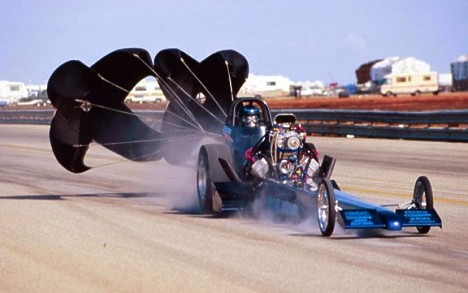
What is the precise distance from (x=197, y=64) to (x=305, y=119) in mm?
22244

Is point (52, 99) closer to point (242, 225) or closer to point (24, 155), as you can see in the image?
point (242, 225)

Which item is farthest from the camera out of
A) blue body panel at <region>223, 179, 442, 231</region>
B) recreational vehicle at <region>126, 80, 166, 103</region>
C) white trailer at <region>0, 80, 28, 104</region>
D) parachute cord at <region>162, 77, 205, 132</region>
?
white trailer at <region>0, 80, 28, 104</region>

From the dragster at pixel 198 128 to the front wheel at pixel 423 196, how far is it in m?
1.25

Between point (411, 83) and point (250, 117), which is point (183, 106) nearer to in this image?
point (250, 117)

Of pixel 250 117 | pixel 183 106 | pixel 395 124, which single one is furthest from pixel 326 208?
pixel 395 124

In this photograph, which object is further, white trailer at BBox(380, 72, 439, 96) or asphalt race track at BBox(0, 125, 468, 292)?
white trailer at BBox(380, 72, 439, 96)

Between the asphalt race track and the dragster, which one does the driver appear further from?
the asphalt race track

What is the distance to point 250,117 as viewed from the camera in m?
14.9

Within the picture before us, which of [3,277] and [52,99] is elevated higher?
[52,99]

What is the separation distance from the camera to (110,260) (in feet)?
34.5

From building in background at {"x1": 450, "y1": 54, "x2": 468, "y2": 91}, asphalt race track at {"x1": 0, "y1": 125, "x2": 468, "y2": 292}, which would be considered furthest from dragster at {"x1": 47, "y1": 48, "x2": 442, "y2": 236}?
building in background at {"x1": 450, "y1": 54, "x2": 468, "y2": 91}

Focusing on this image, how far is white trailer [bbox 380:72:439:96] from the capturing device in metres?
116

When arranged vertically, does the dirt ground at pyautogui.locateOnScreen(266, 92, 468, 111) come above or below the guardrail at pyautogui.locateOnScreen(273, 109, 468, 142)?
below

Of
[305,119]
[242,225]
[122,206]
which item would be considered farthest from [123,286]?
[305,119]
